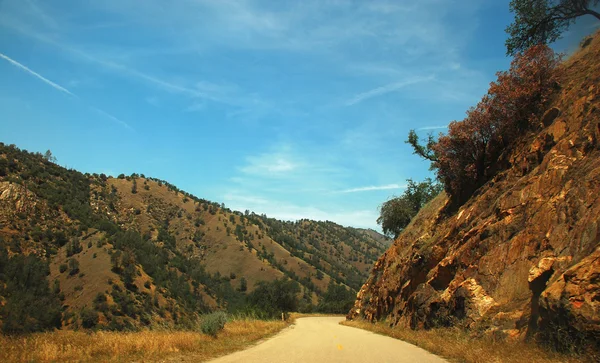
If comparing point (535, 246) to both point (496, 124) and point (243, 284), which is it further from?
point (243, 284)

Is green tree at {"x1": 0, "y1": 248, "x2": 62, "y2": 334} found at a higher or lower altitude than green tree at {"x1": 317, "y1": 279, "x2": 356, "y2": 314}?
higher

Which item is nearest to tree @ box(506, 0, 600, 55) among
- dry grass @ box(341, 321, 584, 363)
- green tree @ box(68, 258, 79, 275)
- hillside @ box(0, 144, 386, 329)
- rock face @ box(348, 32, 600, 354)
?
rock face @ box(348, 32, 600, 354)

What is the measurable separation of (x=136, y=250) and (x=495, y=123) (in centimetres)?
6304

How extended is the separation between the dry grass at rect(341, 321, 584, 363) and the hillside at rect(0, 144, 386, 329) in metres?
12.7

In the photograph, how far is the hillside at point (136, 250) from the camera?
4856 centimetres

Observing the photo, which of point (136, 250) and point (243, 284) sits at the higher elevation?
point (136, 250)

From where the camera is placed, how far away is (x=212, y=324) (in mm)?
14492

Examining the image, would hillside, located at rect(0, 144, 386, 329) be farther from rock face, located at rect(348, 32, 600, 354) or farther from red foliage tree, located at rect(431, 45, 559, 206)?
red foliage tree, located at rect(431, 45, 559, 206)

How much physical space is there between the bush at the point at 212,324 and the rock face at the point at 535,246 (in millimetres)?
9072

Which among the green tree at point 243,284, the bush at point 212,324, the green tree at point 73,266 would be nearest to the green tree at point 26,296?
the green tree at point 73,266

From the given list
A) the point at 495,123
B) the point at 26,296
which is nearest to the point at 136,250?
the point at 26,296

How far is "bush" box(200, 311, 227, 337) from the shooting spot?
14.4m

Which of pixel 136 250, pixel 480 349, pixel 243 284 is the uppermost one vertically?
pixel 136 250

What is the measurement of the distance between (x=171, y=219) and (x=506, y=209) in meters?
109
